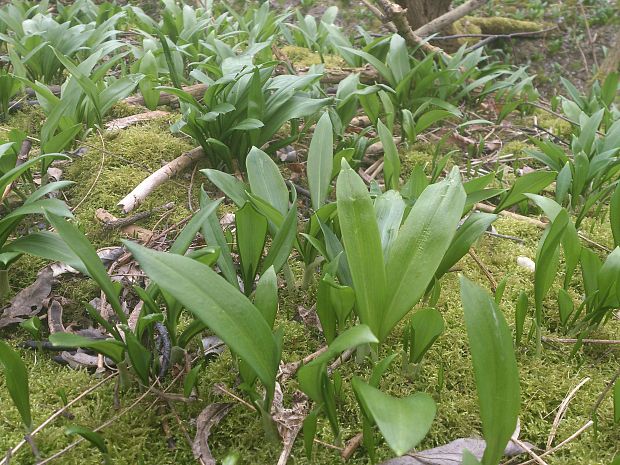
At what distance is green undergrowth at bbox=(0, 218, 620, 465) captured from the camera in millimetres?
1121

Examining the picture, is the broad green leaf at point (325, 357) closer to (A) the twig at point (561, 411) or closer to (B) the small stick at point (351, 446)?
(B) the small stick at point (351, 446)

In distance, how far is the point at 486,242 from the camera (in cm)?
198

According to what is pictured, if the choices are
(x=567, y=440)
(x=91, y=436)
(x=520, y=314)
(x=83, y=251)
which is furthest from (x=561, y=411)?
(x=83, y=251)

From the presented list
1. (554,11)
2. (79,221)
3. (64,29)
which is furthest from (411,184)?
(554,11)

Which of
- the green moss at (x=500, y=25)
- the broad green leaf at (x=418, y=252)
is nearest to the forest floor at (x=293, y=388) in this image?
the broad green leaf at (x=418, y=252)

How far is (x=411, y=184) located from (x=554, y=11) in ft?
24.4

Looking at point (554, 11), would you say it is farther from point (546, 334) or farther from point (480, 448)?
point (480, 448)

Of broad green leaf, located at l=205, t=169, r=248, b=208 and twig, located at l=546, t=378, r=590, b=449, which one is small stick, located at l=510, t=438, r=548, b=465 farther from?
broad green leaf, located at l=205, t=169, r=248, b=208

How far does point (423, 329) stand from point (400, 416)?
15.4 inches

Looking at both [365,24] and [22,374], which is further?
[365,24]

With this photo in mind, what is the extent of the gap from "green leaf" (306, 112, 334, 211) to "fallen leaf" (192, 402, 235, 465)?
0.70 metres

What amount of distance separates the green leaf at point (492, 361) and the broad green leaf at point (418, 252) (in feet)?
0.74

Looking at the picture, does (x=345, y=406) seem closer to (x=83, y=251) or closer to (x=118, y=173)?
(x=83, y=251)

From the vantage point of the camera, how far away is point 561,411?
4.05 ft
